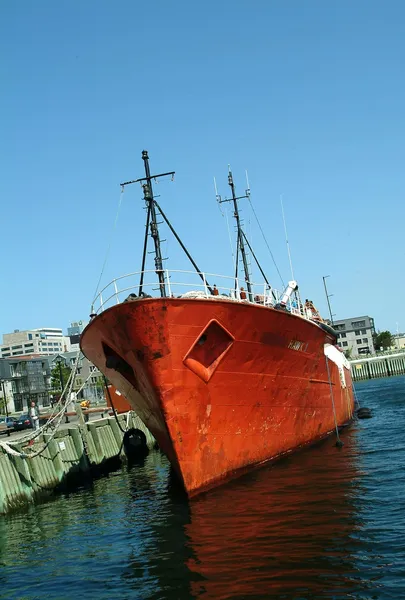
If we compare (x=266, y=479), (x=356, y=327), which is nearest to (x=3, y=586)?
(x=266, y=479)

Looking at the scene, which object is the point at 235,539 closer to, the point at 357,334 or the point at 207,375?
the point at 207,375

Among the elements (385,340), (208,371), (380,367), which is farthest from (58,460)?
(385,340)

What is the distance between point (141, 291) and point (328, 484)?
5417 mm

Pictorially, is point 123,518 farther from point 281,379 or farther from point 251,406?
point 281,379

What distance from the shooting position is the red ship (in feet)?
38.9

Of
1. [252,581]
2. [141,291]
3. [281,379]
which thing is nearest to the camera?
[252,581]

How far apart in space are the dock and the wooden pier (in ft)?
199

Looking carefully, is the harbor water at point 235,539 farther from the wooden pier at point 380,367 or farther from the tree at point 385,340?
the tree at point 385,340

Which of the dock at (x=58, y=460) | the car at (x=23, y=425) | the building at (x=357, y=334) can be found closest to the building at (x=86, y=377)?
the car at (x=23, y=425)

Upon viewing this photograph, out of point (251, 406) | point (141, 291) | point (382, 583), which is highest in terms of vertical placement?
point (141, 291)

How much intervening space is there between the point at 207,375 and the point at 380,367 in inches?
2812

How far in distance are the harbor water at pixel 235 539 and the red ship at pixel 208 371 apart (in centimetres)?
70

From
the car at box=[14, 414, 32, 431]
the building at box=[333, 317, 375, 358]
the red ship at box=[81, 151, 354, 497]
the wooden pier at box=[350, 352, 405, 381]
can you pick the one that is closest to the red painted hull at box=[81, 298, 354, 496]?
the red ship at box=[81, 151, 354, 497]

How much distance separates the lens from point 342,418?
70.8 ft
